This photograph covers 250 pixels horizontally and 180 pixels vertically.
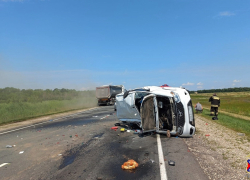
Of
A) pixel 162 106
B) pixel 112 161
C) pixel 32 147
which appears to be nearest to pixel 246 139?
pixel 162 106

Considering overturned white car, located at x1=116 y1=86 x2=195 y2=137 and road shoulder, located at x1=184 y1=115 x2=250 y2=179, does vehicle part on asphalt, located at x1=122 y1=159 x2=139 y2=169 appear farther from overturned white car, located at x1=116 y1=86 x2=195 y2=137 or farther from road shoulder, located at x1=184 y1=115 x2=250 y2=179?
overturned white car, located at x1=116 y1=86 x2=195 y2=137

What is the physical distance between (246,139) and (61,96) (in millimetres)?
40605

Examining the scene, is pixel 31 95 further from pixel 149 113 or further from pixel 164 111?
pixel 149 113

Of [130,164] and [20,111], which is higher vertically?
[20,111]

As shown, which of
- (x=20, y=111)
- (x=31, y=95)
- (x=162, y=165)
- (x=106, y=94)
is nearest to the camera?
(x=162, y=165)

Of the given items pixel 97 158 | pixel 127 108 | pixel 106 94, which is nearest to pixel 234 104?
pixel 106 94

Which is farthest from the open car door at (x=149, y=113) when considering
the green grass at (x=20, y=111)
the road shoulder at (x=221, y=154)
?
the green grass at (x=20, y=111)

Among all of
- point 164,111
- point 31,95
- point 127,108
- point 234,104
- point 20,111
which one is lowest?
point 234,104

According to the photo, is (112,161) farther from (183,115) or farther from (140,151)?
(183,115)

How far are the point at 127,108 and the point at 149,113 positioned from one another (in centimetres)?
166

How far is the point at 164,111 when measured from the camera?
8.50 metres

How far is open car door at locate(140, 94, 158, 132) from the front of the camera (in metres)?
7.63

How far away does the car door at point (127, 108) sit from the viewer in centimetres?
877

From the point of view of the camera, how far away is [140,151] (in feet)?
19.1
